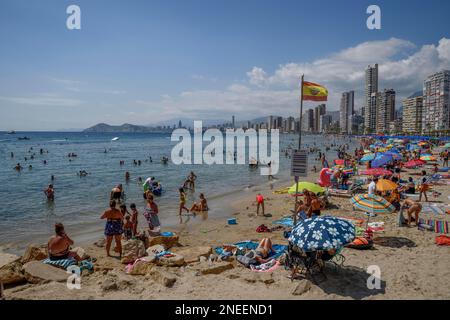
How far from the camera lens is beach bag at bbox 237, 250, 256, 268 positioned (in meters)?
7.82

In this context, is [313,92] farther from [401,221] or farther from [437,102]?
[437,102]

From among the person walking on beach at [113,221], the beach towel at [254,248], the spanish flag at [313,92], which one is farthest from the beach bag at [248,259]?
the spanish flag at [313,92]

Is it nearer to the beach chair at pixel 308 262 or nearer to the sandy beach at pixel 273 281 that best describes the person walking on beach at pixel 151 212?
the sandy beach at pixel 273 281

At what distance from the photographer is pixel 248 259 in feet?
25.9

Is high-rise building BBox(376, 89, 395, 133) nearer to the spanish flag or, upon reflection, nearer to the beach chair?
the spanish flag

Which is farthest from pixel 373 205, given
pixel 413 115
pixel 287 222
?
pixel 413 115

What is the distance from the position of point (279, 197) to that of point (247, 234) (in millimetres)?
7783

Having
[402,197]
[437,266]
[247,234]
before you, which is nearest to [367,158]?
[402,197]

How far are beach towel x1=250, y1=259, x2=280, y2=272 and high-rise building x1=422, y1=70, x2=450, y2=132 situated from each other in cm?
14832

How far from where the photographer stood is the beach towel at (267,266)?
7.43m

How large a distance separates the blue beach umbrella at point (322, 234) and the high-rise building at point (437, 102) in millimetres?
148631

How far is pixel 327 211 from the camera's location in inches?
559

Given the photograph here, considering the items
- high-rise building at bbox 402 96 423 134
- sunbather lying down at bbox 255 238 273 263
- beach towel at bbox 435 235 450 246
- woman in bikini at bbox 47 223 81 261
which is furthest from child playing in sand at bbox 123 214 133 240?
high-rise building at bbox 402 96 423 134
